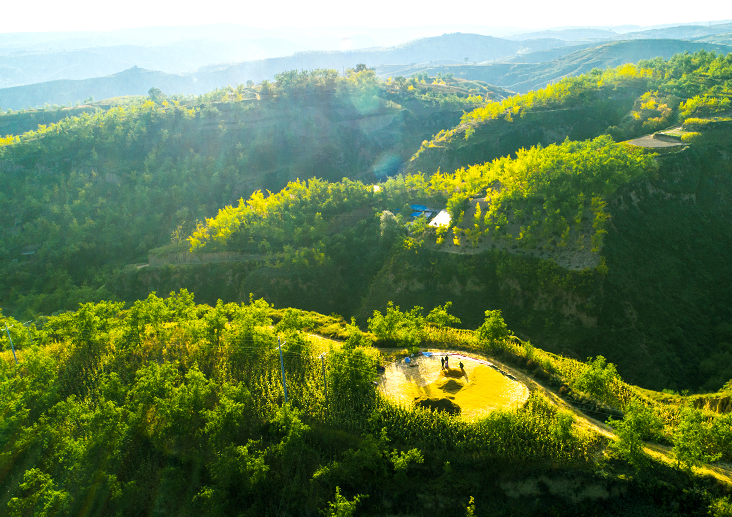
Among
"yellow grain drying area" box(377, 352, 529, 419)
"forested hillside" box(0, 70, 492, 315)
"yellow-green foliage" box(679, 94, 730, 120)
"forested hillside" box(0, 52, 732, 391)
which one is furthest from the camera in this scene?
"forested hillside" box(0, 70, 492, 315)

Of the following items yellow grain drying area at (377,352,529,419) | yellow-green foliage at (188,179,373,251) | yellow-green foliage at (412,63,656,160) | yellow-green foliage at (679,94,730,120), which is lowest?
yellow grain drying area at (377,352,529,419)

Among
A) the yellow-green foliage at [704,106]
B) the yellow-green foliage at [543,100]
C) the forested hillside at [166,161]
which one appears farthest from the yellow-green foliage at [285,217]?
the yellow-green foliage at [704,106]

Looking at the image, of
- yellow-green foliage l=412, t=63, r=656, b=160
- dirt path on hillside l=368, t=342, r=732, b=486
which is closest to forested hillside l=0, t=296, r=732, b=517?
dirt path on hillside l=368, t=342, r=732, b=486

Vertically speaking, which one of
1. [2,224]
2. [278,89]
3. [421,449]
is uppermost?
[278,89]

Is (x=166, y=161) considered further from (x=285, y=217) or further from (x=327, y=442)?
(x=327, y=442)

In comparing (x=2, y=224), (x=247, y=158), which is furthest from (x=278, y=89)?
(x=2, y=224)

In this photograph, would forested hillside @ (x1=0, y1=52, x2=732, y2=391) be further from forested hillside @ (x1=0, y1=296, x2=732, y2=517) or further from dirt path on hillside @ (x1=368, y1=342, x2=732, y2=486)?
forested hillside @ (x1=0, y1=296, x2=732, y2=517)

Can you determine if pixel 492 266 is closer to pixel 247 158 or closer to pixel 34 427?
pixel 34 427

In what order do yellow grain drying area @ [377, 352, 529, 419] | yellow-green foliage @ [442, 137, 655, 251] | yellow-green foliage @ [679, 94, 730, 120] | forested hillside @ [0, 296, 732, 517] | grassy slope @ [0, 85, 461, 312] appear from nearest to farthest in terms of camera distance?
forested hillside @ [0, 296, 732, 517], yellow grain drying area @ [377, 352, 529, 419], yellow-green foliage @ [442, 137, 655, 251], yellow-green foliage @ [679, 94, 730, 120], grassy slope @ [0, 85, 461, 312]

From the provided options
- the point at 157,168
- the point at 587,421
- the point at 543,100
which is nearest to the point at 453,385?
the point at 587,421
